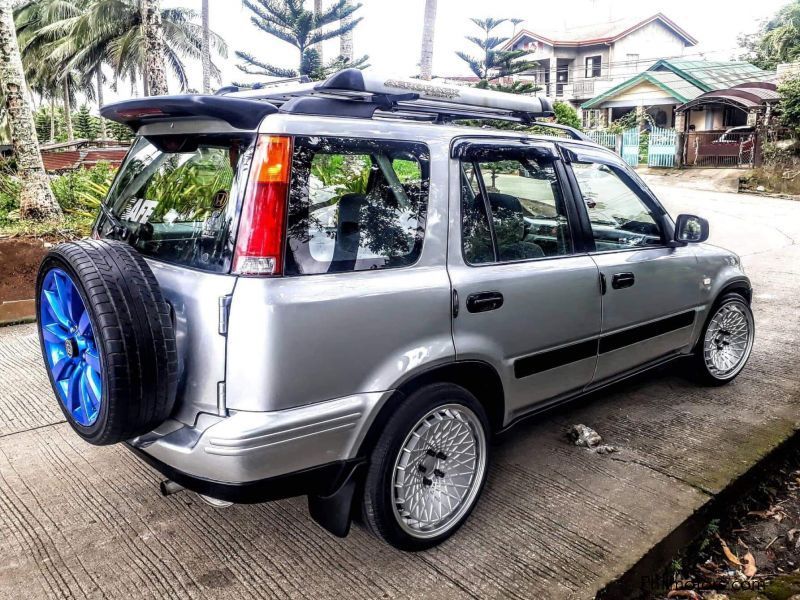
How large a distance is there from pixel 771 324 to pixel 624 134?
23.0 m

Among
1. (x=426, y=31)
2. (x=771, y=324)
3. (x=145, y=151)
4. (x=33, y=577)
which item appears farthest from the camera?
(x=426, y=31)

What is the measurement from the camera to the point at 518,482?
340 cm

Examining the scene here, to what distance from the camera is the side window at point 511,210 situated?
2941 millimetres

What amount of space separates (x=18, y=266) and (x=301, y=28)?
1024 cm

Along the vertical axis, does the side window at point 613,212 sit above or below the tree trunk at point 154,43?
below

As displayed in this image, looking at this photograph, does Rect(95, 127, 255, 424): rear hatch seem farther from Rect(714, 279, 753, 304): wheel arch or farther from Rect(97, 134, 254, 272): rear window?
Rect(714, 279, 753, 304): wheel arch

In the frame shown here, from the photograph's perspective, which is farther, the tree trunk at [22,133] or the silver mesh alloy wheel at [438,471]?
the tree trunk at [22,133]

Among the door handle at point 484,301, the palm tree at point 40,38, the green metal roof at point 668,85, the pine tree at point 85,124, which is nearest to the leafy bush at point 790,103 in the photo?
the green metal roof at point 668,85

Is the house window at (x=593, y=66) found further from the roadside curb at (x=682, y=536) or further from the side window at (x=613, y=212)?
the roadside curb at (x=682, y=536)

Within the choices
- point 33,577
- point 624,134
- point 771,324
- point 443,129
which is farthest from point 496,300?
point 624,134

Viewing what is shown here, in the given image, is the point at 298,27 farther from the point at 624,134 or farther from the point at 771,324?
the point at 624,134

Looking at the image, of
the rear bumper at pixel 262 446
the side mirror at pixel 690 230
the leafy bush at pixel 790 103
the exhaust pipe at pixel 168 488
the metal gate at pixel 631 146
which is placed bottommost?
the exhaust pipe at pixel 168 488

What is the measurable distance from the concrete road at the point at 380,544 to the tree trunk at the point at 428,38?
38.1ft

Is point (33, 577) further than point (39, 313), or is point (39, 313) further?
point (39, 313)
